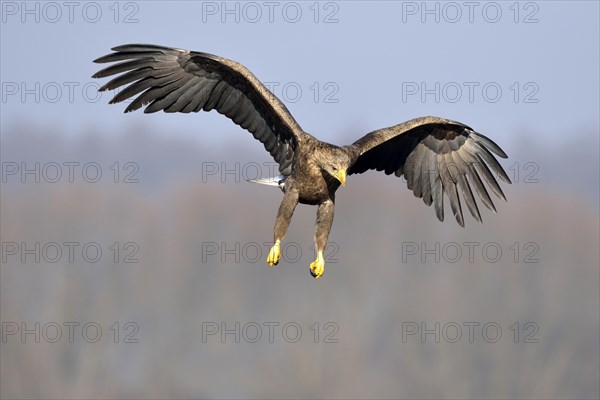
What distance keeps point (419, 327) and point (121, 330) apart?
1282 cm

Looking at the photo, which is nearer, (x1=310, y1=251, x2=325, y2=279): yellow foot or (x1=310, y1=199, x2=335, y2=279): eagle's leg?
(x1=310, y1=251, x2=325, y2=279): yellow foot

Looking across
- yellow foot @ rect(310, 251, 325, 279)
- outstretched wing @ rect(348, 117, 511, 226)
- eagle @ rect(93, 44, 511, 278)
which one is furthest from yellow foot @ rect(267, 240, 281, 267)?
outstretched wing @ rect(348, 117, 511, 226)

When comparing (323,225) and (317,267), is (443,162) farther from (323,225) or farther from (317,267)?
(317,267)

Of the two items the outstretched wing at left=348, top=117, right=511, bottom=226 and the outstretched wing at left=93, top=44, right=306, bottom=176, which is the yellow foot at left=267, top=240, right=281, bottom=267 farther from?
the outstretched wing at left=348, top=117, right=511, bottom=226

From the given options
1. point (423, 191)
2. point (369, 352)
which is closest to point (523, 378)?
Result: point (369, 352)

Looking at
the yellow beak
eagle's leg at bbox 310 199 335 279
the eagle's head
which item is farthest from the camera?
eagle's leg at bbox 310 199 335 279

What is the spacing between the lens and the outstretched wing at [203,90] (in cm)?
1587

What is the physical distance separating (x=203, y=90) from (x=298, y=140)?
1524 millimetres

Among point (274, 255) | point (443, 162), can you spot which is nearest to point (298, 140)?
point (274, 255)

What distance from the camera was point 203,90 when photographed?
53.7 feet

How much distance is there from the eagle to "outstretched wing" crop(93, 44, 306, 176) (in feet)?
0.04

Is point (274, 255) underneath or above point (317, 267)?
above

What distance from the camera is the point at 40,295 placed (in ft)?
186

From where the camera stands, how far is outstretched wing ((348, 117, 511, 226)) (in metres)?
17.9
